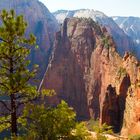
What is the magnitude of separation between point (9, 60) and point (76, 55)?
86432mm

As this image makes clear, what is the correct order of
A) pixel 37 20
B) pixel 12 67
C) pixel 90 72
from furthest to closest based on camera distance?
pixel 37 20 < pixel 90 72 < pixel 12 67

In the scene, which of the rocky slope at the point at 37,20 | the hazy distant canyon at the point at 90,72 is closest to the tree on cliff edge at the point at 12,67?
the hazy distant canyon at the point at 90,72

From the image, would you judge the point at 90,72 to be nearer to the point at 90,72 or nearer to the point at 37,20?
the point at 90,72

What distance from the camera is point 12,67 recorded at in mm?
22531

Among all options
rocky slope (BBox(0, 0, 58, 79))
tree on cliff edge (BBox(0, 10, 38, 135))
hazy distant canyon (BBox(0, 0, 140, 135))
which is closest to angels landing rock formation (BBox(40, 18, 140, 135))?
hazy distant canyon (BBox(0, 0, 140, 135))

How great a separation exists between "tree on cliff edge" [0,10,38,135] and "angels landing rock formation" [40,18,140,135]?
51072 millimetres

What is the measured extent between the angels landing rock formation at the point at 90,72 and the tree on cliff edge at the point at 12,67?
51.1 metres

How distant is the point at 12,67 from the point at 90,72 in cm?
8162

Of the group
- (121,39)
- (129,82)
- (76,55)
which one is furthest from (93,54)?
(121,39)

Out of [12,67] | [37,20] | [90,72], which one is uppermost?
[12,67]

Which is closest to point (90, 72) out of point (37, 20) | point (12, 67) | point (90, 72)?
point (90, 72)

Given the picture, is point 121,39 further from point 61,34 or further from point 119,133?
point 119,133

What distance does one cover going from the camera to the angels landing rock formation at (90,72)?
75250 millimetres

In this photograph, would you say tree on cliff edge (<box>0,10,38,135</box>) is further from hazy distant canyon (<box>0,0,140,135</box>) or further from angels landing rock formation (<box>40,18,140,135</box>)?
hazy distant canyon (<box>0,0,140,135</box>)
